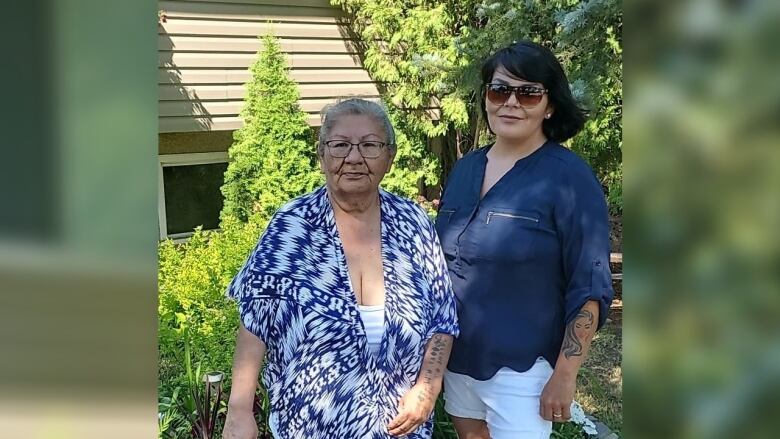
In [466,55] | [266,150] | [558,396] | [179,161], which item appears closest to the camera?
[558,396]

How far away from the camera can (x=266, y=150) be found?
6930mm

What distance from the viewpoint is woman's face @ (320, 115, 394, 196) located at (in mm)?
1888

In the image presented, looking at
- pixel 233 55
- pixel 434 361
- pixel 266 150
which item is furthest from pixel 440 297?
pixel 233 55

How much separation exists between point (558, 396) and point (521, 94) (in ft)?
3.01

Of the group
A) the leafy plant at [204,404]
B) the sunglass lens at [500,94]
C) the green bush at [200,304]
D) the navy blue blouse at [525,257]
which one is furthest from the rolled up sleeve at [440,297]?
the green bush at [200,304]

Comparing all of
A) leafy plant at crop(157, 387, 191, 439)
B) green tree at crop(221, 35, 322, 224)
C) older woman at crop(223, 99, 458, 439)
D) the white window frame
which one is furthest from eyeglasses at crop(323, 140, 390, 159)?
the white window frame

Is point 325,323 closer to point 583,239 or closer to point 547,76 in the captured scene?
point 583,239

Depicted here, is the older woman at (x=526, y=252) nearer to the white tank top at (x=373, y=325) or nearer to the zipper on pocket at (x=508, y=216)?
the zipper on pocket at (x=508, y=216)

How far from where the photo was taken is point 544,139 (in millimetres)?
2211

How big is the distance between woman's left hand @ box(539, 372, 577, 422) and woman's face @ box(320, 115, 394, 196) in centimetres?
81
